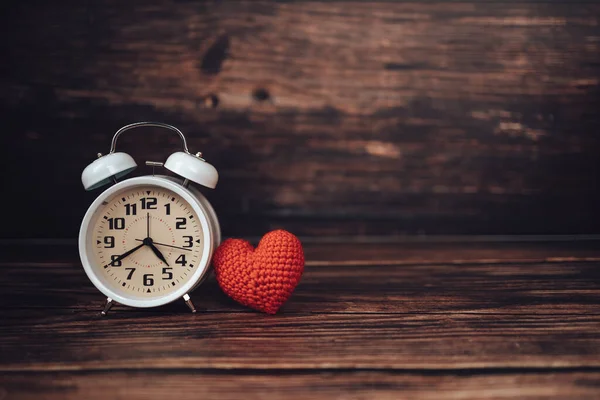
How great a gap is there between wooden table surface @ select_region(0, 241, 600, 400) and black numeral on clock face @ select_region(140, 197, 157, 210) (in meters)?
0.15

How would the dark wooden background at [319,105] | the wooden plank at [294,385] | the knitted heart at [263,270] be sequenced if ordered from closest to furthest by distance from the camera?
the wooden plank at [294,385]
the knitted heart at [263,270]
the dark wooden background at [319,105]

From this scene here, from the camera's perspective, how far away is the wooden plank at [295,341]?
28.8 inches

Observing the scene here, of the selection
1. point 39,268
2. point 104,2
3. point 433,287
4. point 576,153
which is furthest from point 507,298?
point 104,2

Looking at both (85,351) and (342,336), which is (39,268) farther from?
(342,336)

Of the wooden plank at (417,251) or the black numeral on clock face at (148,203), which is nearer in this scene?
the black numeral on clock face at (148,203)

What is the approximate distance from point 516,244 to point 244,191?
0.62m

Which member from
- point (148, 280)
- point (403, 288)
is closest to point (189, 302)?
point (148, 280)

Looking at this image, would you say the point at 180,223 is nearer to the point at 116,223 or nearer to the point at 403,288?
the point at 116,223

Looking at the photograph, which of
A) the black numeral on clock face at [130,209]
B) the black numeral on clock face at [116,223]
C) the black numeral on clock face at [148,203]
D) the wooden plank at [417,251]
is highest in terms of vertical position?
the black numeral on clock face at [148,203]

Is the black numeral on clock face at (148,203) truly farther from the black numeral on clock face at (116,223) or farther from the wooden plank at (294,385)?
the wooden plank at (294,385)

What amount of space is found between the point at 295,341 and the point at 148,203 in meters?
0.30

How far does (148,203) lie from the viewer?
896mm

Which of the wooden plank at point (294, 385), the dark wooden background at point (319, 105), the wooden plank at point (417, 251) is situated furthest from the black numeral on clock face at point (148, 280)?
the dark wooden background at point (319, 105)

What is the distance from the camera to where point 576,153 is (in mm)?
1403
